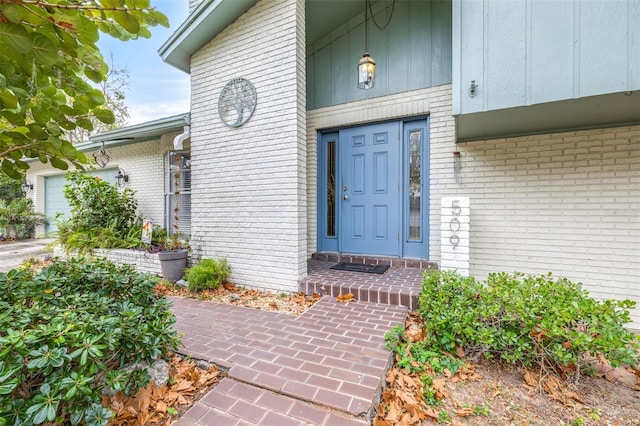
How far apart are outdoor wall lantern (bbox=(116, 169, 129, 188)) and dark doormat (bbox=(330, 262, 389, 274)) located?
18.8 ft

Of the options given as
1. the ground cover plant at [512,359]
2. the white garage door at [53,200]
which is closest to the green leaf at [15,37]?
the ground cover plant at [512,359]

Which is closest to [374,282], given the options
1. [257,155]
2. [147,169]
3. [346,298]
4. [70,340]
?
[346,298]

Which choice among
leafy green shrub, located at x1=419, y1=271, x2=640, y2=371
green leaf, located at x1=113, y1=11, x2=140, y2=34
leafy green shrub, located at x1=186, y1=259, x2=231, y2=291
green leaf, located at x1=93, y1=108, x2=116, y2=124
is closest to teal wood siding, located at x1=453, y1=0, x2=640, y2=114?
leafy green shrub, located at x1=419, y1=271, x2=640, y2=371

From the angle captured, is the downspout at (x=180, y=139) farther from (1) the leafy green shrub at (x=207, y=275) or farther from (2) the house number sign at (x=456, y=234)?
(2) the house number sign at (x=456, y=234)

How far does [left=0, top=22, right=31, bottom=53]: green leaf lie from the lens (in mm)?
897

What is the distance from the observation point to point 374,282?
357cm

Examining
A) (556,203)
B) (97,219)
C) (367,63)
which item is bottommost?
(97,219)

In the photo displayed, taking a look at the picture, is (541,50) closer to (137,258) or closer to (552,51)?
(552,51)

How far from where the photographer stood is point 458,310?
240 centimetres

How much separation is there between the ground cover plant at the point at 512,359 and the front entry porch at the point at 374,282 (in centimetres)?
64

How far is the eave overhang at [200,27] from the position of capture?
12.9ft

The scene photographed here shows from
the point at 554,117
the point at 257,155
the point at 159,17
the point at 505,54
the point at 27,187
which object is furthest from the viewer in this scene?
the point at 27,187

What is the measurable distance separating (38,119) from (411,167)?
4063 millimetres

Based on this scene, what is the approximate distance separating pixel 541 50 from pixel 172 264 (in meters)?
5.21
